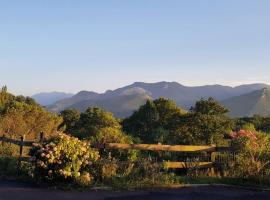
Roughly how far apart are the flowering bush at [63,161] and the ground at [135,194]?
72cm

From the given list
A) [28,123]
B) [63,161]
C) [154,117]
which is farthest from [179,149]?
A: [154,117]

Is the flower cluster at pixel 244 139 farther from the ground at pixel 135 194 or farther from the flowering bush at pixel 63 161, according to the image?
the flowering bush at pixel 63 161

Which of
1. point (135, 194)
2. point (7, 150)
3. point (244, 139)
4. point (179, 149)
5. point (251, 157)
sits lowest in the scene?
point (135, 194)

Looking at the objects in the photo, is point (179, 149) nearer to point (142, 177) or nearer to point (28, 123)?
point (142, 177)

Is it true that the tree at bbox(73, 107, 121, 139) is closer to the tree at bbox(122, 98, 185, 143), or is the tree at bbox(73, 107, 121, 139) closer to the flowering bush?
the tree at bbox(122, 98, 185, 143)

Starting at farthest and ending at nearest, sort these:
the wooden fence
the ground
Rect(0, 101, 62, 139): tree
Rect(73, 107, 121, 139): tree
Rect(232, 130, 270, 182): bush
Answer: Rect(73, 107, 121, 139): tree, Rect(0, 101, 62, 139): tree, the wooden fence, Rect(232, 130, 270, 182): bush, the ground

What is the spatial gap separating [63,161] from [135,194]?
265cm

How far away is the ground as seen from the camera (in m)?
14.1

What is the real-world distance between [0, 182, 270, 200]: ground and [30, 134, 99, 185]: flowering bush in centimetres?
72

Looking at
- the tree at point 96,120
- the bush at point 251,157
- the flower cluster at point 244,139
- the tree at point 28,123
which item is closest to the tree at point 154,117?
the tree at point 96,120

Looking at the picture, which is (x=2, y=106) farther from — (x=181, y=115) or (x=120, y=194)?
(x=120, y=194)

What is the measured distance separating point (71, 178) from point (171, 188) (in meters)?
3.44

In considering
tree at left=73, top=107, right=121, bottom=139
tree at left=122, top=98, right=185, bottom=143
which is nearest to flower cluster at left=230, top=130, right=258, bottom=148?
tree at left=73, top=107, right=121, bottom=139

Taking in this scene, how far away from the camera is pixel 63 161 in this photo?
52.0ft
